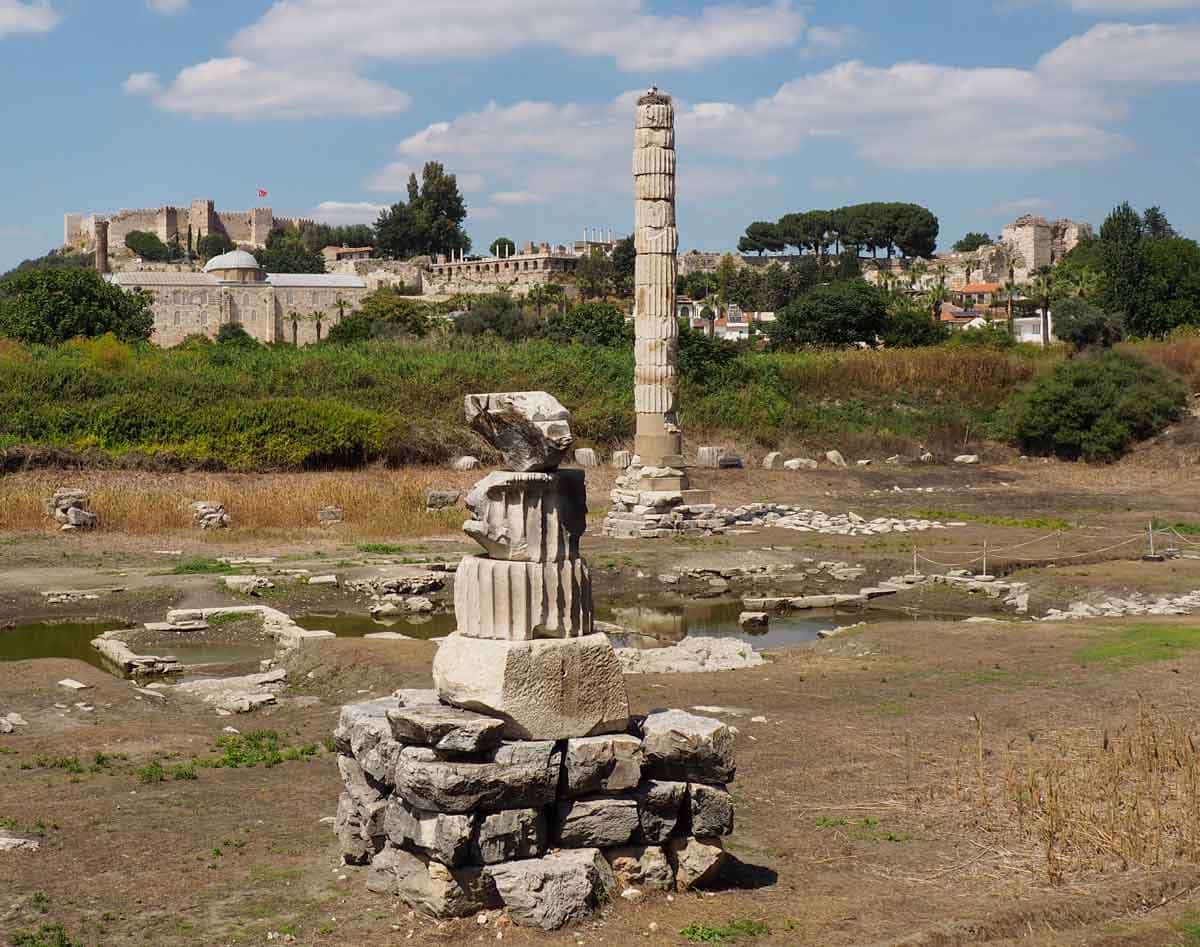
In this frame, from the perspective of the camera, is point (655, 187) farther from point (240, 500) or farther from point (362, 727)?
point (362, 727)

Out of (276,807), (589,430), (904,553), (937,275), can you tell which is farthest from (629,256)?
(276,807)

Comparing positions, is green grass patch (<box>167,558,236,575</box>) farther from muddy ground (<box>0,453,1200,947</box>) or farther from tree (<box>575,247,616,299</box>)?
tree (<box>575,247,616,299</box>)

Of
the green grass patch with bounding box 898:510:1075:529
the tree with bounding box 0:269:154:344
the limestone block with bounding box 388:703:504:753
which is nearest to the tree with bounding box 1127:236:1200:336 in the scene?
the green grass patch with bounding box 898:510:1075:529

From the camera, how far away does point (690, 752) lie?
791cm

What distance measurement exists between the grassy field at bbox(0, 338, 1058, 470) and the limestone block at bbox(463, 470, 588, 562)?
24.6 m

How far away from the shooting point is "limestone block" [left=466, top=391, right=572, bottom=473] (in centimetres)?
815

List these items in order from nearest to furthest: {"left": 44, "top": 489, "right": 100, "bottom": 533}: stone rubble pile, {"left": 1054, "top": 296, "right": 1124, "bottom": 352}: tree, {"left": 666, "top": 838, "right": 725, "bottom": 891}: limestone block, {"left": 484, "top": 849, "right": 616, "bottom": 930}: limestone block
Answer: {"left": 484, "top": 849, "right": 616, "bottom": 930}: limestone block < {"left": 666, "top": 838, "right": 725, "bottom": 891}: limestone block < {"left": 44, "top": 489, "right": 100, "bottom": 533}: stone rubble pile < {"left": 1054, "top": 296, "right": 1124, "bottom": 352}: tree

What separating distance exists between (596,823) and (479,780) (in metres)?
0.71

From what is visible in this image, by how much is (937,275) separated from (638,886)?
4172 inches

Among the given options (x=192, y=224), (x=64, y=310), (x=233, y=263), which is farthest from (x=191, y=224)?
(x=64, y=310)

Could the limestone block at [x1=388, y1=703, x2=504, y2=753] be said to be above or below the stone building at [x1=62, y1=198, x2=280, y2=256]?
below

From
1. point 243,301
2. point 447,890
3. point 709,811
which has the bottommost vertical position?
point 447,890

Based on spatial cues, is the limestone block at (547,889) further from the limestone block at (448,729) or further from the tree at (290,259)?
the tree at (290,259)

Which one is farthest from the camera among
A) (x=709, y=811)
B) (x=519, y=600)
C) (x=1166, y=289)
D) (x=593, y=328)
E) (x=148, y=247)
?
(x=148, y=247)
